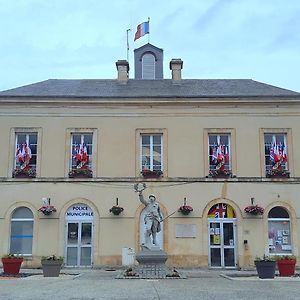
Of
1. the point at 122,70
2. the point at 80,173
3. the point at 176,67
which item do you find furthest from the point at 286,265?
the point at 122,70

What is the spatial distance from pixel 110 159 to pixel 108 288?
8809mm

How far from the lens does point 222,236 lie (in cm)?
1933

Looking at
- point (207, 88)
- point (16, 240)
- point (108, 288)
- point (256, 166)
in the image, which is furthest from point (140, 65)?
point (108, 288)

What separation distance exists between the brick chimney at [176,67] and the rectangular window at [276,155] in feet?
17.1

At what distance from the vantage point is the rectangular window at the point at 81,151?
19.8 metres

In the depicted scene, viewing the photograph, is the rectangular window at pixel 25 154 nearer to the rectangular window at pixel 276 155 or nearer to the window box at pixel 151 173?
the window box at pixel 151 173

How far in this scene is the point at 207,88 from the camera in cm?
2162

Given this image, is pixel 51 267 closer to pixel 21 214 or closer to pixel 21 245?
pixel 21 245

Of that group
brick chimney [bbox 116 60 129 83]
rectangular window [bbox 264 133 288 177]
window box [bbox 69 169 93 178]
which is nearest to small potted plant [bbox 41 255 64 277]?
window box [bbox 69 169 93 178]

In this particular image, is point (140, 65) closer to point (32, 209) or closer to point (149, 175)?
point (149, 175)

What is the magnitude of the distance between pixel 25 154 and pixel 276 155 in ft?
33.1

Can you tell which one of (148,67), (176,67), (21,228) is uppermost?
(148,67)

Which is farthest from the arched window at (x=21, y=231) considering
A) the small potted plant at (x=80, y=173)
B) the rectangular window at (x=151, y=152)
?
the rectangular window at (x=151, y=152)

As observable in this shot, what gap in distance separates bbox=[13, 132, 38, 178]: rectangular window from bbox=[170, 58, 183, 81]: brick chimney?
7038mm
